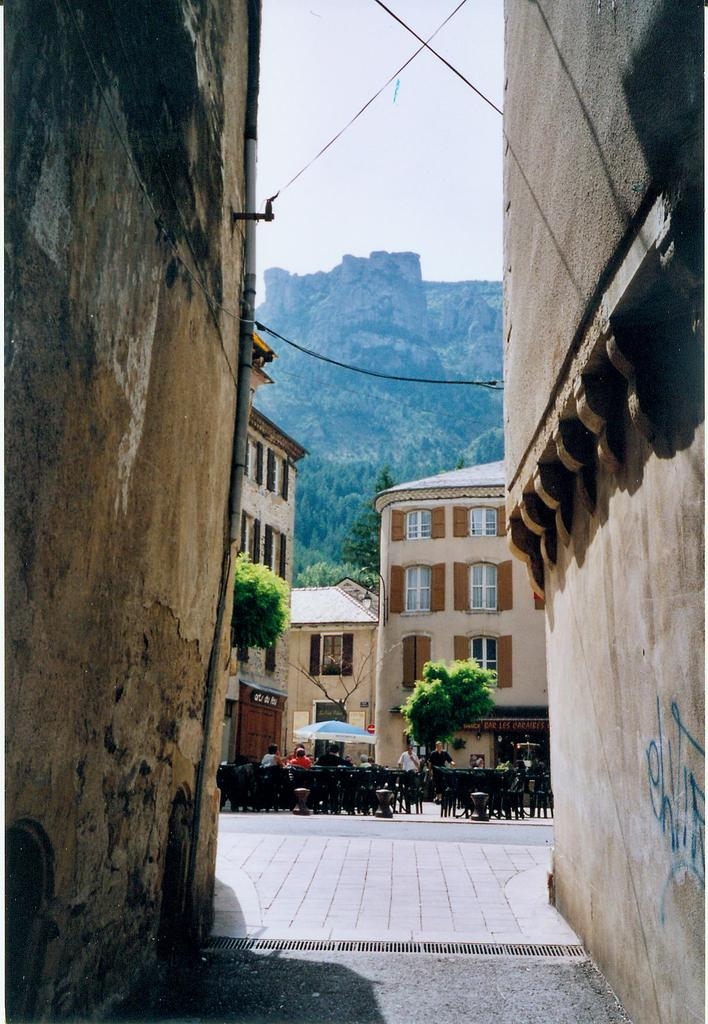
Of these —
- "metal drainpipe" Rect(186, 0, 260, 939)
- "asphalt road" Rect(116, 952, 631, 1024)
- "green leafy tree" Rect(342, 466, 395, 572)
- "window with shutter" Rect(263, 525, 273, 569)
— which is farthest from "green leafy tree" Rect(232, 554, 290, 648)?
"green leafy tree" Rect(342, 466, 395, 572)

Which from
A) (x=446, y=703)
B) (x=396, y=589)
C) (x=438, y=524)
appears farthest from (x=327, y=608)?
(x=446, y=703)

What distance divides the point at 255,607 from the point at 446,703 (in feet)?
28.4

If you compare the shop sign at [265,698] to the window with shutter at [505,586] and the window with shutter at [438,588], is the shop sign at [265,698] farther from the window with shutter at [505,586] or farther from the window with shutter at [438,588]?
the window with shutter at [505,586]

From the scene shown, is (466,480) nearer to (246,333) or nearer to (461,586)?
(461,586)

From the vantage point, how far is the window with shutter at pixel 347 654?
43.4 metres

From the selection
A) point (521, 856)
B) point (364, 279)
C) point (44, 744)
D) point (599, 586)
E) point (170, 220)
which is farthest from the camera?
point (364, 279)

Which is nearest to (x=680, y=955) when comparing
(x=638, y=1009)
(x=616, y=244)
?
(x=638, y=1009)

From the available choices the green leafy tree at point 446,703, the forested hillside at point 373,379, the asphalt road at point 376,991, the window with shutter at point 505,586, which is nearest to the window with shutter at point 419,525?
the window with shutter at point 505,586

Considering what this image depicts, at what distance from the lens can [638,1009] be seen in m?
5.69

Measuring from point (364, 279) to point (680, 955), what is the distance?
160108 millimetres

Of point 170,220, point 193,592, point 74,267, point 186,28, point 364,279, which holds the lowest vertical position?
point 193,592

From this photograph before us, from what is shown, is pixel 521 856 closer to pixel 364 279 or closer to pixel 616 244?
pixel 616 244

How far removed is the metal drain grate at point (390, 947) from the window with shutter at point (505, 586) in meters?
27.6

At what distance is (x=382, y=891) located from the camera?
9836 mm
